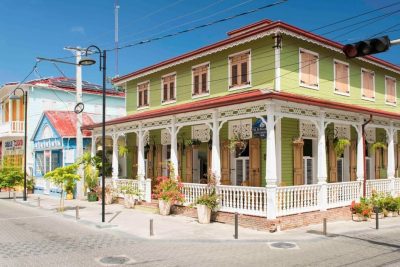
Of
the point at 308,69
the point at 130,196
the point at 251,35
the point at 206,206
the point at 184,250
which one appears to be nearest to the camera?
the point at 184,250

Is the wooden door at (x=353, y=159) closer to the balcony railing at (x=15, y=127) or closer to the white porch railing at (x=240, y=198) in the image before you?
the white porch railing at (x=240, y=198)

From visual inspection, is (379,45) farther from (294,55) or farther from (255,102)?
(294,55)

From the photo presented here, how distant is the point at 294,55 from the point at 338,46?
2.89 m

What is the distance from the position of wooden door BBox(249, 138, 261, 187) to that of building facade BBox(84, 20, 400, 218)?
40 millimetres

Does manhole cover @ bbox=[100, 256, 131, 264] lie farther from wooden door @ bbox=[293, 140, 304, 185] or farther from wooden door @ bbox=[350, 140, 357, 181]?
wooden door @ bbox=[350, 140, 357, 181]

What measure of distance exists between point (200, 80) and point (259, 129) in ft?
18.0

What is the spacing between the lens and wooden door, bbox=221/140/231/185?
18297mm

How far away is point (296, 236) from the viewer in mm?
12953

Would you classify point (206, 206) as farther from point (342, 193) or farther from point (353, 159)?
point (353, 159)

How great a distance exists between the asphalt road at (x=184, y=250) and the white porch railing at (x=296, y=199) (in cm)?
128

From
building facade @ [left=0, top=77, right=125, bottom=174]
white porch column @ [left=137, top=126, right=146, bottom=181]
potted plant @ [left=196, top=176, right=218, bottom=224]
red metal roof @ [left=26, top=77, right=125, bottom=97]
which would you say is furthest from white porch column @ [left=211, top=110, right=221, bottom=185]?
red metal roof @ [left=26, top=77, right=125, bottom=97]

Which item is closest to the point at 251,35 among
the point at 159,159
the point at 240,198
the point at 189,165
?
the point at 240,198

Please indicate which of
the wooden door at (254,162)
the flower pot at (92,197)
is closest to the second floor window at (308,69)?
the wooden door at (254,162)

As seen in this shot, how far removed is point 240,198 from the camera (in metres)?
15.1
